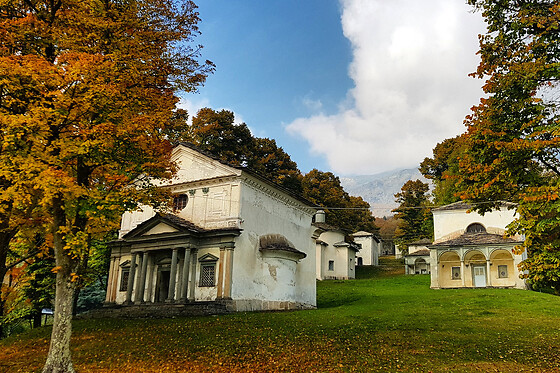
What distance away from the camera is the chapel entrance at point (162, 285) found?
81.8ft

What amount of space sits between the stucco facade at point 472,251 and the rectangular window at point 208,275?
22.6m

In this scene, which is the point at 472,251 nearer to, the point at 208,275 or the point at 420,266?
the point at 420,266

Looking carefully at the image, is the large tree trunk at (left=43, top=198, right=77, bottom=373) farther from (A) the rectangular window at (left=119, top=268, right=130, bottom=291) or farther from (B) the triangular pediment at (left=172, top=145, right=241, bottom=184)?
(A) the rectangular window at (left=119, top=268, right=130, bottom=291)

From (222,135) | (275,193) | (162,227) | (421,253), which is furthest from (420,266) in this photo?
(162,227)

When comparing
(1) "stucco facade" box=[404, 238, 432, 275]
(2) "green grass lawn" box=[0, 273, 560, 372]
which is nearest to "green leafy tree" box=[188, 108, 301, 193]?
(1) "stucco facade" box=[404, 238, 432, 275]

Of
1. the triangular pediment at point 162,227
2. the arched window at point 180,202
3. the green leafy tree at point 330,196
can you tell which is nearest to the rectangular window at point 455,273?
the green leafy tree at point 330,196

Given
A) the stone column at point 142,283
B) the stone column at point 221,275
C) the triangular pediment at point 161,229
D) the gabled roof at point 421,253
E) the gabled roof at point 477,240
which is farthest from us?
the gabled roof at point 421,253

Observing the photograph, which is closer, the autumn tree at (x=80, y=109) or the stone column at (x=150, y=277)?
the autumn tree at (x=80, y=109)

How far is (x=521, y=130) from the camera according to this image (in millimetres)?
11891

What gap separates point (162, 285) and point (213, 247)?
4672 mm

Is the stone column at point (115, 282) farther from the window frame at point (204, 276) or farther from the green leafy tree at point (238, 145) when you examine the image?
the green leafy tree at point (238, 145)

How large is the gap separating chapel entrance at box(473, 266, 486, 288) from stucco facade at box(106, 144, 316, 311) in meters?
19.2

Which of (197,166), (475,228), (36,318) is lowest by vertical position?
(36,318)

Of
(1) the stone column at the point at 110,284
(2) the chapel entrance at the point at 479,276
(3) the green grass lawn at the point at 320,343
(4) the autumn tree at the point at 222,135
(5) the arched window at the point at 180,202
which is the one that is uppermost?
(4) the autumn tree at the point at 222,135
